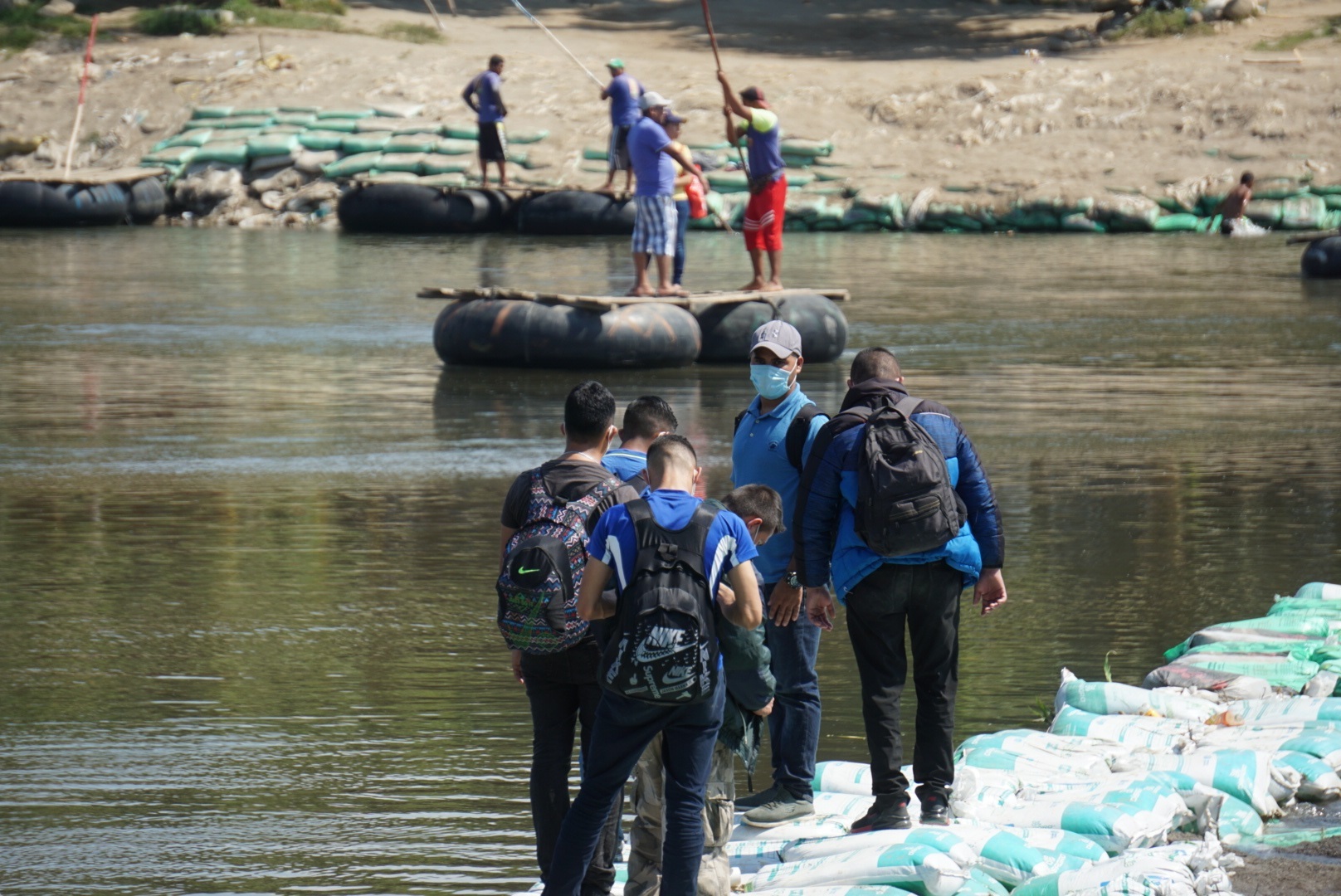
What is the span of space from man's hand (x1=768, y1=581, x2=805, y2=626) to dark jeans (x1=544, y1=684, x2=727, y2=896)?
928mm

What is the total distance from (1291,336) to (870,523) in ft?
45.5

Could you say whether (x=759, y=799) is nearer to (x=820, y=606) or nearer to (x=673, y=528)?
(x=820, y=606)

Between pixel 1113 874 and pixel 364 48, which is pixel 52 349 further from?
pixel 364 48

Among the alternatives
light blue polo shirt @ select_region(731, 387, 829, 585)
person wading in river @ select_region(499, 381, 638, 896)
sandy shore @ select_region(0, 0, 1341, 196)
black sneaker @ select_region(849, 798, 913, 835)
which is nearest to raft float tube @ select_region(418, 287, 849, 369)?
light blue polo shirt @ select_region(731, 387, 829, 585)

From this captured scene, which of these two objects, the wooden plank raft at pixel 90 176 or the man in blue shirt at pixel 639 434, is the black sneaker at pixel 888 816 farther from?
the wooden plank raft at pixel 90 176

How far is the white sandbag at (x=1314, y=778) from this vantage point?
19.5 ft

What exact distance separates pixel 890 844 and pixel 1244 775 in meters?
1.40

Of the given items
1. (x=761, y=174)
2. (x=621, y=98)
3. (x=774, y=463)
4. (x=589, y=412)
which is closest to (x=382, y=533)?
(x=774, y=463)

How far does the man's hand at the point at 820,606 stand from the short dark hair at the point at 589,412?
2.75ft

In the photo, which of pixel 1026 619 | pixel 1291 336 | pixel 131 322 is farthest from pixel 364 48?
pixel 1026 619

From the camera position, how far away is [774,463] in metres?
5.80

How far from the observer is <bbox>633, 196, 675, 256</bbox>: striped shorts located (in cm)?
1587

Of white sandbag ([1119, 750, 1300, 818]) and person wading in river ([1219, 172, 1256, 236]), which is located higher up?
white sandbag ([1119, 750, 1300, 818])

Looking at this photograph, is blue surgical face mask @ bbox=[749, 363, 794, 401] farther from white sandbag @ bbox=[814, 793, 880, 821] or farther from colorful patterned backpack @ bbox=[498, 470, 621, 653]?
white sandbag @ bbox=[814, 793, 880, 821]
